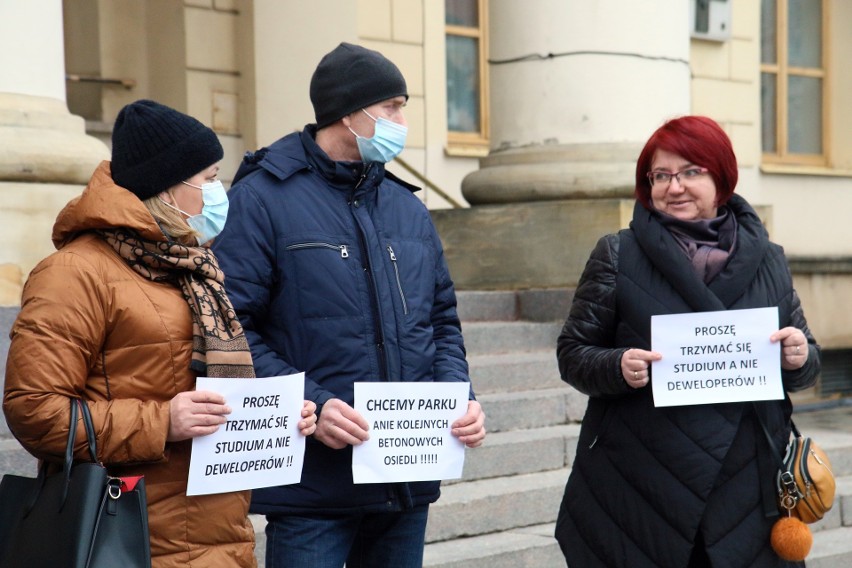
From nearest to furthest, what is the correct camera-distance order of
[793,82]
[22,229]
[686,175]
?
[686,175] < [22,229] < [793,82]

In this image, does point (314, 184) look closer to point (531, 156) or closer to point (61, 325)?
point (61, 325)

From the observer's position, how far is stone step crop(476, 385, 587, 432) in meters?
6.64

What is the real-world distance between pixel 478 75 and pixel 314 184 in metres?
8.05

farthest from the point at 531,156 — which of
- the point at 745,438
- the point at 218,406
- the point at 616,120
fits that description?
the point at 218,406

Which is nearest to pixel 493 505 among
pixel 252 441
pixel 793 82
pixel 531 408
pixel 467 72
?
pixel 531 408

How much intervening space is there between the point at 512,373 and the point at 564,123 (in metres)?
1.96

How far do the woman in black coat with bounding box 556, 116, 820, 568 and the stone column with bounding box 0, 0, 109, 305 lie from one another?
2.83m

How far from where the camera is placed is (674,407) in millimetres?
3537

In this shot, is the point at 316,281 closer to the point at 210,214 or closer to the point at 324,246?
the point at 324,246

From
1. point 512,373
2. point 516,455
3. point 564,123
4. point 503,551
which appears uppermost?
point 564,123

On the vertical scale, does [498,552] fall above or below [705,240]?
below

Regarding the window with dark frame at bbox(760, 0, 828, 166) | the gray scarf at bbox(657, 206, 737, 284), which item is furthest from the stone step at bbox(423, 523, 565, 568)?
the window with dark frame at bbox(760, 0, 828, 166)

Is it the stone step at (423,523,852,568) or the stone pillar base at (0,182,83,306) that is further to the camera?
the stone pillar base at (0,182,83,306)

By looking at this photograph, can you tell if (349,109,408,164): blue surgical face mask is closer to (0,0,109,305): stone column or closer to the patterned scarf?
the patterned scarf
